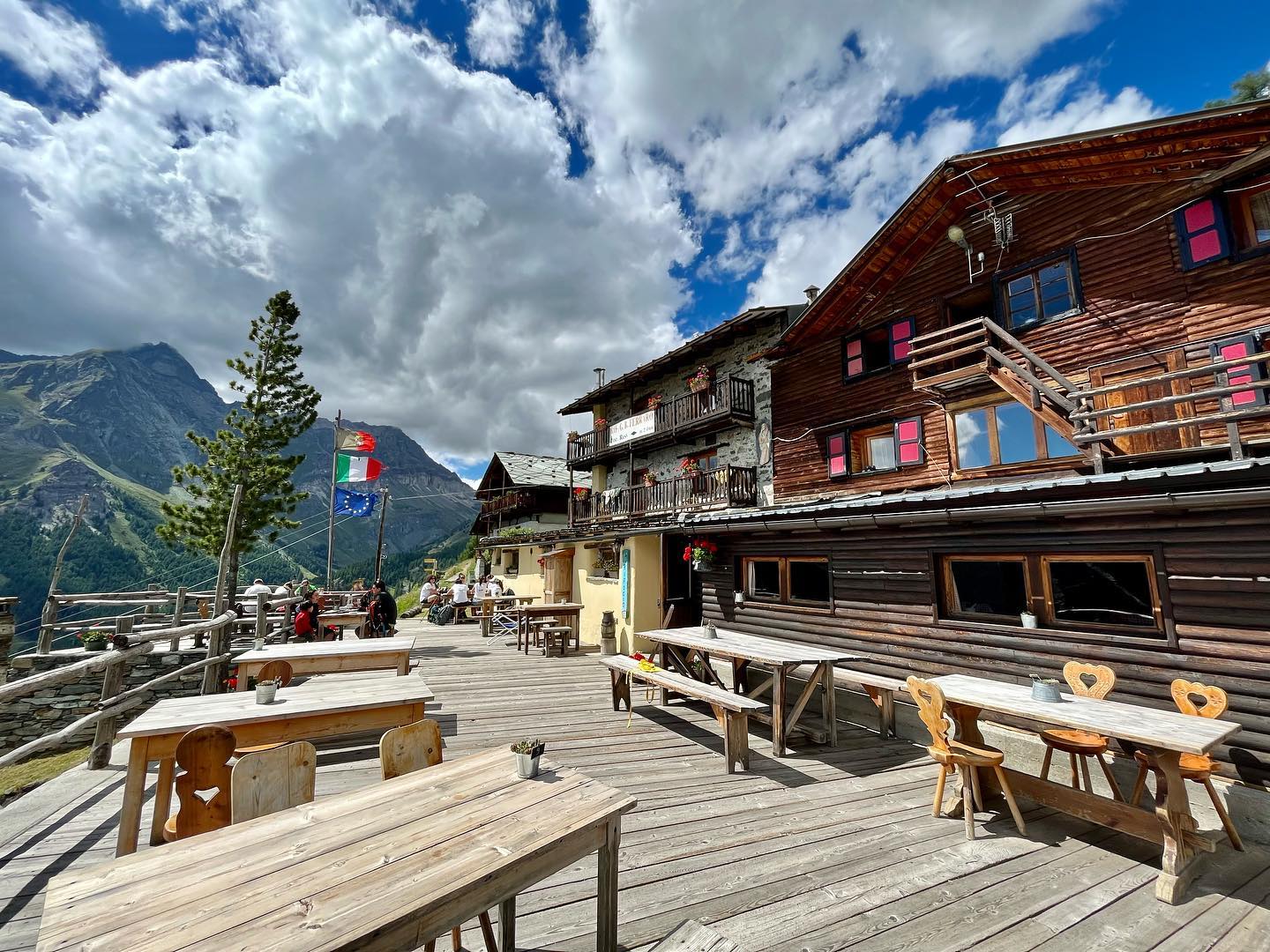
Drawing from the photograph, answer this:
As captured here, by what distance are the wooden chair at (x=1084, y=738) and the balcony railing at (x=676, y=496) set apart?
10756 millimetres

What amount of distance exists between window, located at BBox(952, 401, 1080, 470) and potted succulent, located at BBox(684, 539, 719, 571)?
622cm

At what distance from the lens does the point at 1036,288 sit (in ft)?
36.9

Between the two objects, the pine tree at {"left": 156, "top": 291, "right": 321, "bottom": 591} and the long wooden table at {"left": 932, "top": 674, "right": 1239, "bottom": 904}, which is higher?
the pine tree at {"left": 156, "top": 291, "right": 321, "bottom": 591}

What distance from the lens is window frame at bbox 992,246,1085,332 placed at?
1061 centimetres

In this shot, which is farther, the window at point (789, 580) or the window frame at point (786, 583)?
the window at point (789, 580)

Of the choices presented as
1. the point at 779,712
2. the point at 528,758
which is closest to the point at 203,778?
the point at 528,758

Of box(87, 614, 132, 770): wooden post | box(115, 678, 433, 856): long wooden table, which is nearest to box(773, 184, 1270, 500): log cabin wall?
box(115, 678, 433, 856): long wooden table

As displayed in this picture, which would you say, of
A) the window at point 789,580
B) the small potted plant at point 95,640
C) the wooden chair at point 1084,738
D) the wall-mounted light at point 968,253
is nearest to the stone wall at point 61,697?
the small potted plant at point 95,640

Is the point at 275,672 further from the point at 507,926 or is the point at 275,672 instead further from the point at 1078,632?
the point at 1078,632

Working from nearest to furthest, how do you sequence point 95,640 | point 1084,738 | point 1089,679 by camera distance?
point 1084,738, point 1089,679, point 95,640

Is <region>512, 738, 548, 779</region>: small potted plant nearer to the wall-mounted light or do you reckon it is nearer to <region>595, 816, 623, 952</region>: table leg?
<region>595, 816, 623, 952</region>: table leg

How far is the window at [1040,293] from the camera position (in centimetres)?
1073

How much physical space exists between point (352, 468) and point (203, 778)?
18795mm

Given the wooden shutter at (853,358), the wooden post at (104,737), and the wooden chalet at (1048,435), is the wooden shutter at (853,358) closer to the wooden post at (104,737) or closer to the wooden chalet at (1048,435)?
the wooden chalet at (1048,435)
